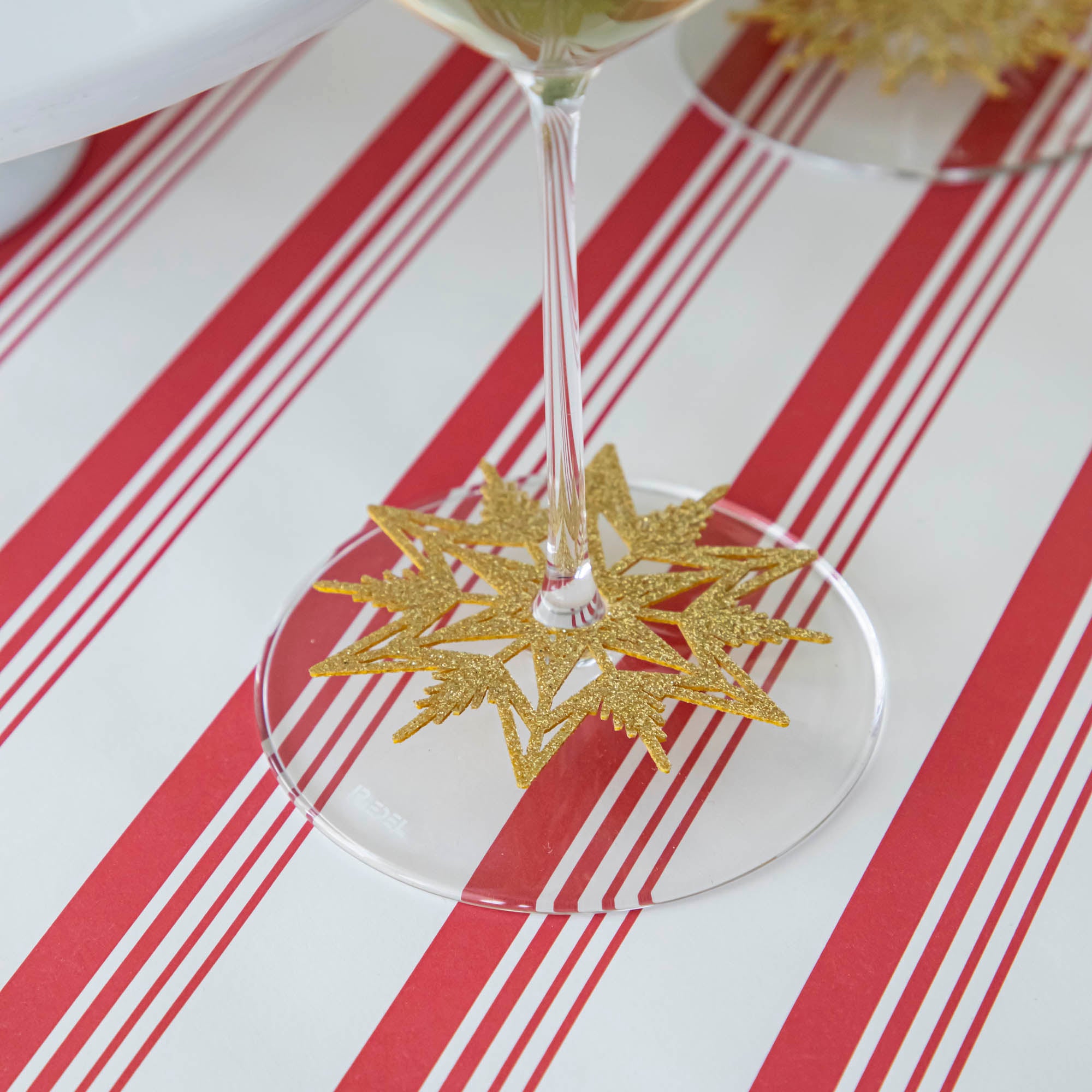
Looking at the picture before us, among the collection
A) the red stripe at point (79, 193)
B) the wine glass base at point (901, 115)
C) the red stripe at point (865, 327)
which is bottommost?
the red stripe at point (79, 193)

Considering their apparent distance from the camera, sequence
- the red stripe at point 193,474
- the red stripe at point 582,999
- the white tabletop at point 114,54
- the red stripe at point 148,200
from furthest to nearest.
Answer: the red stripe at point 148,200 → the red stripe at point 193,474 → the red stripe at point 582,999 → the white tabletop at point 114,54

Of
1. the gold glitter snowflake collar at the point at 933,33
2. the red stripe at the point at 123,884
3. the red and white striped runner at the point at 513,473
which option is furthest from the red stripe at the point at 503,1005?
the gold glitter snowflake collar at the point at 933,33

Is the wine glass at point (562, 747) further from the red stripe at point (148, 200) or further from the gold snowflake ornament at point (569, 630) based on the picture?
the red stripe at point (148, 200)

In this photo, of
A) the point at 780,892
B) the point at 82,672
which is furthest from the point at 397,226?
the point at 780,892

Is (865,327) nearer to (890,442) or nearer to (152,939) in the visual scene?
(890,442)

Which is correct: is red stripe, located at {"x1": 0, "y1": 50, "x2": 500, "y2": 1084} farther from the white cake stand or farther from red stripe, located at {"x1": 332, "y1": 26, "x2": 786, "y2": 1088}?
the white cake stand

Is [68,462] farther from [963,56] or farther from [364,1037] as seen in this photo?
[963,56]

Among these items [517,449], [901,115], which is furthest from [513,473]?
[901,115]
